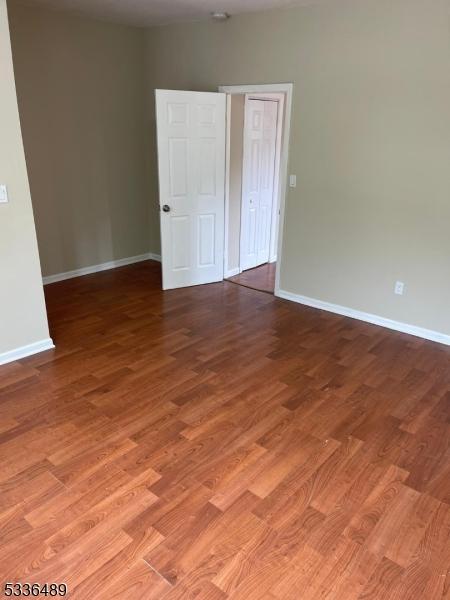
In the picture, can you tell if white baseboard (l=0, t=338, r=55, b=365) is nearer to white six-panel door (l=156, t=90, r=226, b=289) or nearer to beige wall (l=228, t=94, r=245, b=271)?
white six-panel door (l=156, t=90, r=226, b=289)

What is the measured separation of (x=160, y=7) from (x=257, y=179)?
80.2 inches

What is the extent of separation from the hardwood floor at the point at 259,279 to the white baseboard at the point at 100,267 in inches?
51.0

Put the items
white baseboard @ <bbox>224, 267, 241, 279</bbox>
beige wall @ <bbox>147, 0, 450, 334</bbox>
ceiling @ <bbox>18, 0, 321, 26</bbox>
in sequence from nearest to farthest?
beige wall @ <bbox>147, 0, 450, 334</bbox> → ceiling @ <bbox>18, 0, 321, 26</bbox> → white baseboard @ <bbox>224, 267, 241, 279</bbox>

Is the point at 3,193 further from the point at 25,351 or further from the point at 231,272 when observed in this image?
the point at 231,272

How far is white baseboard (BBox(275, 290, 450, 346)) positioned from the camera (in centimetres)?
374

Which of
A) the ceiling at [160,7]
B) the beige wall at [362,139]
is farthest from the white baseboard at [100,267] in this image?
the ceiling at [160,7]

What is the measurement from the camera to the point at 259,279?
5230 millimetres

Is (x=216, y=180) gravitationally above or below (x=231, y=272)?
above

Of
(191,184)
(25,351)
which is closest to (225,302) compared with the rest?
(191,184)

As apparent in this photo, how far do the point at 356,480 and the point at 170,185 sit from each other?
329 cm

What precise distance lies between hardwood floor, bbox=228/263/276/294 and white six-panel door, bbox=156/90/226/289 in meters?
0.33

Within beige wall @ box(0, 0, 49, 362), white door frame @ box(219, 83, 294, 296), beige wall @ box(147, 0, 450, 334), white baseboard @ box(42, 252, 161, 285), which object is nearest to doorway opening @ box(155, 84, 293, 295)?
white door frame @ box(219, 83, 294, 296)

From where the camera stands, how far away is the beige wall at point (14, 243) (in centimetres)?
276

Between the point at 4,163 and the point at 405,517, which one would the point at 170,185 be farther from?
the point at 405,517
